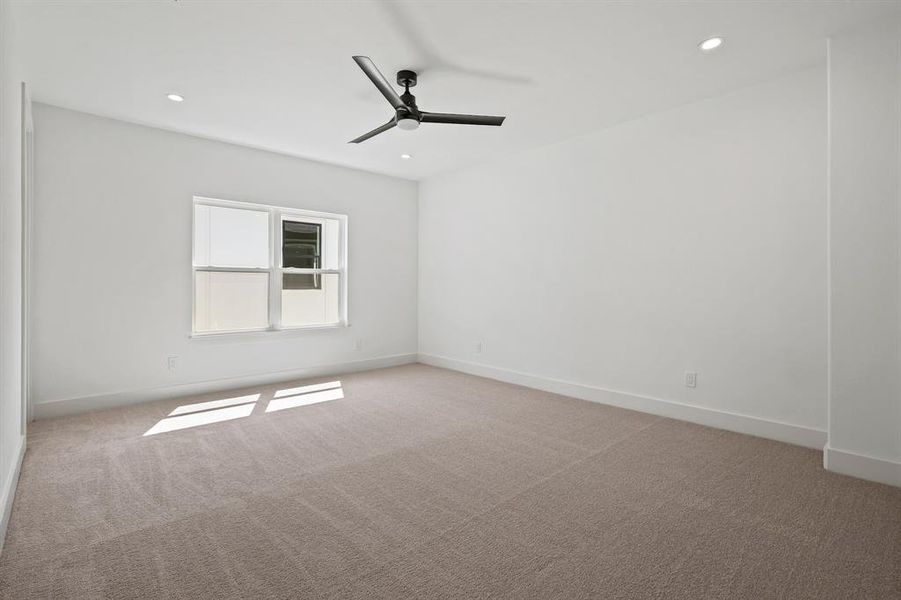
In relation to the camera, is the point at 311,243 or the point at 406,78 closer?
the point at 406,78

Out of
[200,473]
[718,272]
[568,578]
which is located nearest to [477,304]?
[718,272]

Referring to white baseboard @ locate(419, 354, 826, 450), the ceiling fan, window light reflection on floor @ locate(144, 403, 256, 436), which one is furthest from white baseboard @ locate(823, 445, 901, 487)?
A: window light reflection on floor @ locate(144, 403, 256, 436)

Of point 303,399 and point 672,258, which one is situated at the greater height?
point 672,258

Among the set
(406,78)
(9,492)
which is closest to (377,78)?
(406,78)

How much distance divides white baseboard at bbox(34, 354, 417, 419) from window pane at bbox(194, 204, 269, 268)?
1.24 metres

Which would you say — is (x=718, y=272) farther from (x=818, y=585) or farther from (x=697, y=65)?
(x=818, y=585)

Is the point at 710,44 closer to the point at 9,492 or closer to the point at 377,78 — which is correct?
the point at 377,78

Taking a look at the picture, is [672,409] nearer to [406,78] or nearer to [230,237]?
[406,78]

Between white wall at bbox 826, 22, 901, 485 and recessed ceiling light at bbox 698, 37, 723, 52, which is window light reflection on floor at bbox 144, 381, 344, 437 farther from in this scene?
recessed ceiling light at bbox 698, 37, 723, 52

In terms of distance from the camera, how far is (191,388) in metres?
4.26

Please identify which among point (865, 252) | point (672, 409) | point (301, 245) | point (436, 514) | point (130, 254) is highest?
point (301, 245)

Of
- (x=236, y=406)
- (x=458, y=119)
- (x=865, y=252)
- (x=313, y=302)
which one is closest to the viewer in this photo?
(x=865, y=252)

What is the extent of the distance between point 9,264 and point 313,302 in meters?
3.19

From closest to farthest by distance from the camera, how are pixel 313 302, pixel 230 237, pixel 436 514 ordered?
Result: pixel 436 514
pixel 230 237
pixel 313 302
